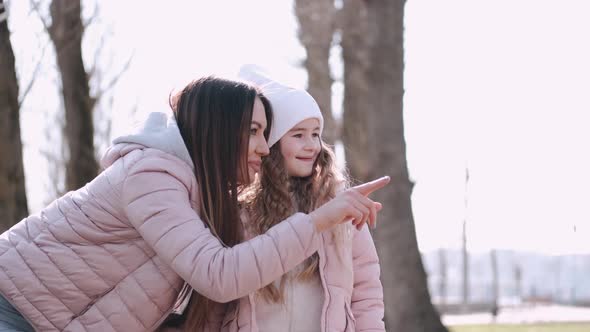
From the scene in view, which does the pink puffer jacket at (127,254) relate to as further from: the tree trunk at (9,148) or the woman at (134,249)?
the tree trunk at (9,148)

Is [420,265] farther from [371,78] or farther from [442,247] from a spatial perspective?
[442,247]

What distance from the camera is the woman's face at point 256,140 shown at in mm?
4152

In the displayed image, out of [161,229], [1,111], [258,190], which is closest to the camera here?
[161,229]

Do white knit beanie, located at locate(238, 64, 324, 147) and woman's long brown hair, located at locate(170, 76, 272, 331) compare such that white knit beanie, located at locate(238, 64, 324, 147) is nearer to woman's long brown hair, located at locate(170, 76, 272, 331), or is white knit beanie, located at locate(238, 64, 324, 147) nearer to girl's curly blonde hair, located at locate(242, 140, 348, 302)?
girl's curly blonde hair, located at locate(242, 140, 348, 302)

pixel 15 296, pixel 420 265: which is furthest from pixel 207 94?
pixel 420 265

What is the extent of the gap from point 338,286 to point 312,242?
728 millimetres

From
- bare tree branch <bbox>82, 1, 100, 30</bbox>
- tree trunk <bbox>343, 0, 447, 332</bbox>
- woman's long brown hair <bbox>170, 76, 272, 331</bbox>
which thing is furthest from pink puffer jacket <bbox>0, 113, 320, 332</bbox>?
bare tree branch <bbox>82, 1, 100, 30</bbox>

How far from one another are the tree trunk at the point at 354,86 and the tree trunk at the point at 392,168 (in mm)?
2997

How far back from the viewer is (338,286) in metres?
4.53

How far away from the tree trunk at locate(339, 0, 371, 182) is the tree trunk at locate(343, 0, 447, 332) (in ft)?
9.83

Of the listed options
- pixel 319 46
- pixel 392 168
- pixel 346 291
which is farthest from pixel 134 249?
pixel 319 46

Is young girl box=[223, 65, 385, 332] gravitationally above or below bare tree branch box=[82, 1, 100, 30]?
below

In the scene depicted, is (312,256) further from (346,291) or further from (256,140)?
(256,140)

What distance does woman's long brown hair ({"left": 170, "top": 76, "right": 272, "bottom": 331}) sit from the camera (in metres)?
4.00
